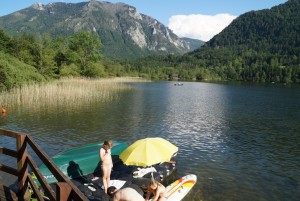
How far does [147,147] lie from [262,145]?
13229 millimetres

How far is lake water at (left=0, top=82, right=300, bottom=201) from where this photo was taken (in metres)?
15.8

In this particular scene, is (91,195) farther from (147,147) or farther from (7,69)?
(7,69)

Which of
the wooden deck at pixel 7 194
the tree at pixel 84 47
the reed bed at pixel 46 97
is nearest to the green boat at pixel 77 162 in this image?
the wooden deck at pixel 7 194

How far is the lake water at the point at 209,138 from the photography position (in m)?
15.8

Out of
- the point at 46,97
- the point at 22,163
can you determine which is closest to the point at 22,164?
the point at 22,163

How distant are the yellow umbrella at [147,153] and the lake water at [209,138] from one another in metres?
2.25

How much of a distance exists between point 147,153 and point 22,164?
305 inches

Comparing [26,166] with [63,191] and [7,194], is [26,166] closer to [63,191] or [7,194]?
[7,194]

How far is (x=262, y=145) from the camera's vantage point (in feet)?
79.9

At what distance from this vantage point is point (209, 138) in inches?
1029

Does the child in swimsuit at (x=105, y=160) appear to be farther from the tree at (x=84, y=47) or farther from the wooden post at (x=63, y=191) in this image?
the tree at (x=84, y=47)

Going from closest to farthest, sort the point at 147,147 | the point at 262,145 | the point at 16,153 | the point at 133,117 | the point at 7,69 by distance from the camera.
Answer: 1. the point at 16,153
2. the point at 147,147
3. the point at 262,145
4. the point at 133,117
5. the point at 7,69

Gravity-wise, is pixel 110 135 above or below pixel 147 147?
below

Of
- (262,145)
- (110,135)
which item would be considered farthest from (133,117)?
(262,145)
